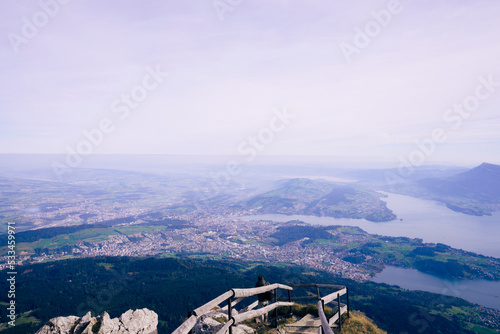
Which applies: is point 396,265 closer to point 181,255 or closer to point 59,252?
point 181,255

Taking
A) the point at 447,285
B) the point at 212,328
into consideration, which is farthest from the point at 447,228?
the point at 212,328

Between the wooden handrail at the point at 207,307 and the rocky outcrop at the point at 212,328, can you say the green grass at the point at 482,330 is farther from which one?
the wooden handrail at the point at 207,307

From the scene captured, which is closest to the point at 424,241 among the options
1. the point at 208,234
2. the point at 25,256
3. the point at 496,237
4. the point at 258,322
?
the point at 496,237

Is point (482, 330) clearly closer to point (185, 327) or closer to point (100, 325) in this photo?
point (100, 325)

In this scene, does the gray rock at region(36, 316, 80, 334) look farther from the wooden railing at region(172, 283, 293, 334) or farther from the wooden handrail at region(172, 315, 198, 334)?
the wooden handrail at region(172, 315, 198, 334)

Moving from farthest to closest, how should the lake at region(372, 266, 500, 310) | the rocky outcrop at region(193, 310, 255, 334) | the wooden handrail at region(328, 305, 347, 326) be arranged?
the lake at region(372, 266, 500, 310)
the wooden handrail at region(328, 305, 347, 326)
the rocky outcrop at region(193, 310, 255, 334)

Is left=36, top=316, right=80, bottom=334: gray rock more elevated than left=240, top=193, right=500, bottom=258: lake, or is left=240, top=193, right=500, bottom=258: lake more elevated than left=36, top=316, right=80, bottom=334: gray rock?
left=36, top=316, right=80, bottom=334: gray rock

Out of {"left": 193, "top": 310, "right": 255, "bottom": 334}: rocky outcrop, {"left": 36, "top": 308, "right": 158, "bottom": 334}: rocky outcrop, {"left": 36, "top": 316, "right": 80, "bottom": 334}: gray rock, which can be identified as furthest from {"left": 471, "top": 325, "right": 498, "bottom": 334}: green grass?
{"left": 36, "top": 316, "right": 80, "bottom": 334}: gray rock
